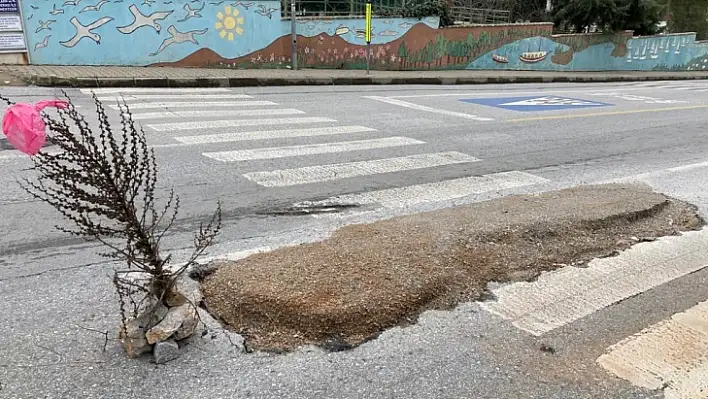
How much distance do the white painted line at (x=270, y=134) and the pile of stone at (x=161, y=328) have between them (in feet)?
16.1

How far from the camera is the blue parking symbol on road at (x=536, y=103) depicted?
12562 millimetres

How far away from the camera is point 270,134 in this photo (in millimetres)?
8250

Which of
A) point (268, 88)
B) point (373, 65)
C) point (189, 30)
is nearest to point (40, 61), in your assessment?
point (189, 30)

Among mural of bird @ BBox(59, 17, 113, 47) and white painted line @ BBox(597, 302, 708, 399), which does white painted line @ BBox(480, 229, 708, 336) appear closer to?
white painted line @ BBox(597, 302, 708, 399)

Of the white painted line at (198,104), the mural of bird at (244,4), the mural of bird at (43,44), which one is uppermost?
the mural of bird at (244,4)

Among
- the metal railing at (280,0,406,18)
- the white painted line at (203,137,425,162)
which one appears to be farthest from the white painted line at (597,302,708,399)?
the metal railing at (280,0,406,18)

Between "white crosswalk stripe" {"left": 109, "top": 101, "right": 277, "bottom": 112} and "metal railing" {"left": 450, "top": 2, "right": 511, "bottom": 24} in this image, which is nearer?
"white crosswalk stripe" {"left": 109, "top": 101, "right": 277, "bottom": 112}

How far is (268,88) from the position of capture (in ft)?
47.0

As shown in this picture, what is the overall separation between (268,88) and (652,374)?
12580mm

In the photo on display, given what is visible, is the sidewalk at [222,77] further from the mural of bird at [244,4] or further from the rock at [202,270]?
the rock at [202,270]

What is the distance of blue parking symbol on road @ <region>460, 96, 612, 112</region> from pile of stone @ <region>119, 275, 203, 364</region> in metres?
10.5

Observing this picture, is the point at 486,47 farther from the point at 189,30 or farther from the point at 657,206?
the point at 657,206

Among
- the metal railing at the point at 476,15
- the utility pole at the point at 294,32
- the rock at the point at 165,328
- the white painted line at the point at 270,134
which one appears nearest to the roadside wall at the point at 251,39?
the utility pole at the point at 294,32

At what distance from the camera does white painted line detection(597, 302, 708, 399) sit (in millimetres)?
2832
